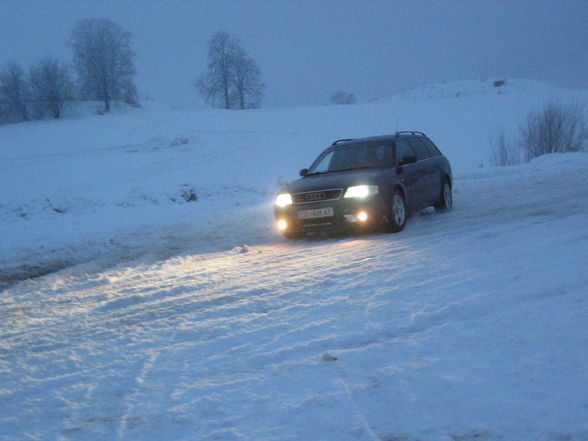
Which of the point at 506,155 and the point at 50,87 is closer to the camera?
the point at 506,155

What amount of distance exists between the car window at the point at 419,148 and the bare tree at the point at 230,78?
54566mm

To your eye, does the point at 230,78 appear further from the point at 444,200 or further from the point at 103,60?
the point at 444,200

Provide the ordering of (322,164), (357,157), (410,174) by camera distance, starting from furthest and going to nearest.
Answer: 1. (322,164)
2. (357,157)
3. (410,174)

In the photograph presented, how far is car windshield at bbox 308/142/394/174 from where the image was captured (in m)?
9.71

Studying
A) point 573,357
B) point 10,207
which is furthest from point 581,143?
point 573,357

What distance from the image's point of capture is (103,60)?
5325 centimetres

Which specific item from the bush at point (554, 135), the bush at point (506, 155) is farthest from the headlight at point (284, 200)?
the bush at point (554, 135)

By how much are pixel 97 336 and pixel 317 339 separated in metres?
1.83

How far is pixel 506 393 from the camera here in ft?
9.91

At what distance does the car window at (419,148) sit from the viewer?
1064cm

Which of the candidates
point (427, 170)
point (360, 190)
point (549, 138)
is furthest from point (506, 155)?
point (360, 190)

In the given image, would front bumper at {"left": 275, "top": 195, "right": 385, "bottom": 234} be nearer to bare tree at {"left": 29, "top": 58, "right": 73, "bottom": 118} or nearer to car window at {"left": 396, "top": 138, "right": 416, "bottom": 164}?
car window at {"left": 396, "top": 138, "right": 416, "bottom": 164}

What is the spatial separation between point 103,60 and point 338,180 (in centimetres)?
4989

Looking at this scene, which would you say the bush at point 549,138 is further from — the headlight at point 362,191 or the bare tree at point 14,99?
the bare tree at point 14,99
